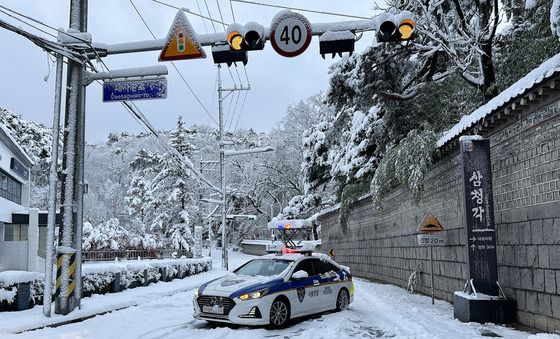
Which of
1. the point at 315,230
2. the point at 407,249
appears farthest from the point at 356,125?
the point at 315,230

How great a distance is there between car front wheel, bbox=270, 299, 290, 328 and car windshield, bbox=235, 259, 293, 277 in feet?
2.76

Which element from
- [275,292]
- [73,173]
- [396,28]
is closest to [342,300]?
[275,292]

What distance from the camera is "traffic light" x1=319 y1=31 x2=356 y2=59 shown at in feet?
Result: 32.9

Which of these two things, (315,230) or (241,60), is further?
(315,230)

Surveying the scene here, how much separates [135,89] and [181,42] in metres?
2.95

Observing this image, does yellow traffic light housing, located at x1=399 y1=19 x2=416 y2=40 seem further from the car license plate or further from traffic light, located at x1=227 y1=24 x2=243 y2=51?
the car license plate

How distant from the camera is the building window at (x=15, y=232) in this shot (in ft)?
115

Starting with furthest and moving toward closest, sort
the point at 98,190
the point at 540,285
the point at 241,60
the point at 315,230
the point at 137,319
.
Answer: the point at 98,190, the point at 315,230, the point at 137,319, the point at 241,60, the point at 540,285

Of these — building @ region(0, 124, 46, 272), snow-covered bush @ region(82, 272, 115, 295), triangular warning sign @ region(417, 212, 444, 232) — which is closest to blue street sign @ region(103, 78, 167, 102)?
snow-covered bush @ region(82, 272, 115, 295)

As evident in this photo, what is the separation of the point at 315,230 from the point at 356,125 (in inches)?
1114

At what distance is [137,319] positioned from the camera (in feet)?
38.8

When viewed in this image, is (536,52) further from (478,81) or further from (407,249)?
(407,249)

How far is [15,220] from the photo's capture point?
33938mm

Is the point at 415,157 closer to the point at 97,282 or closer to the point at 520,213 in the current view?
the point at 520,213
